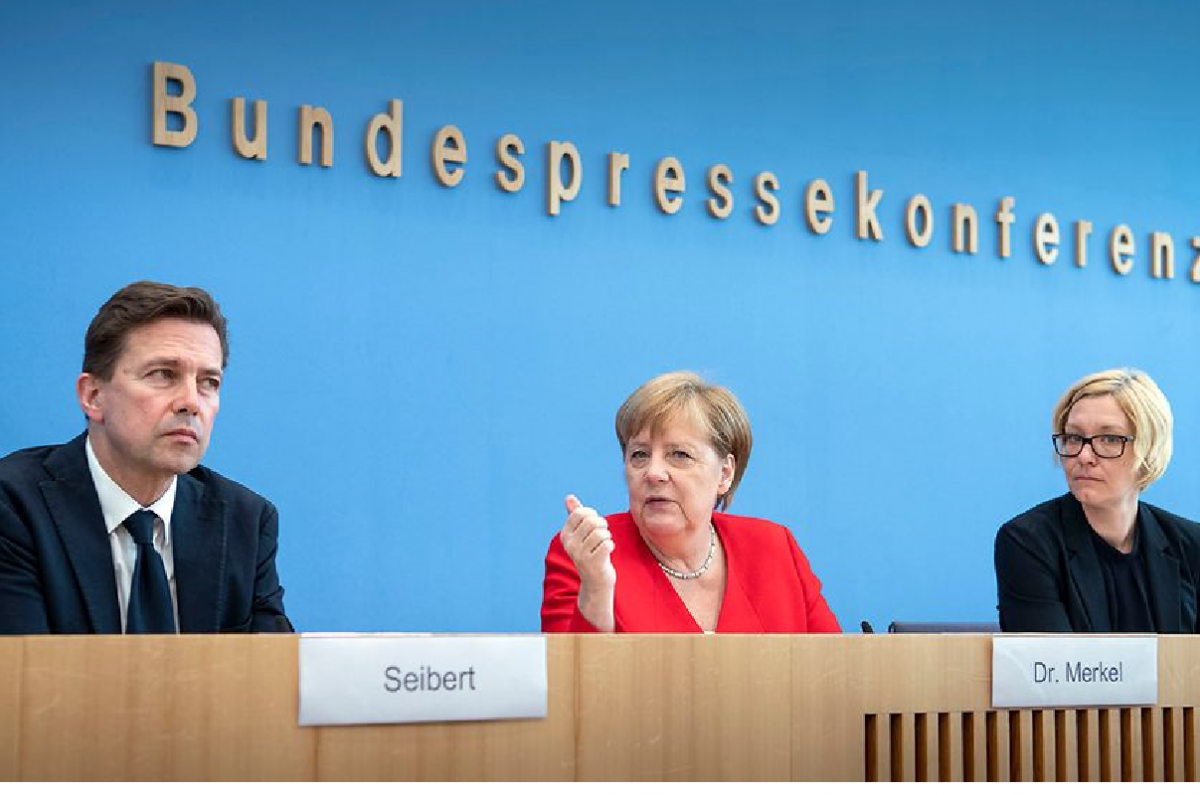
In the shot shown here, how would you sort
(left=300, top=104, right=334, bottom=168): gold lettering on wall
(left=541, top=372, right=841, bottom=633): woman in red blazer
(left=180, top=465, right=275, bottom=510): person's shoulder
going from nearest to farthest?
(left=180, top=465, right=275, bottom=510): person's shoulder
(left=541, top=372, right=841, bottom=633): woman in red blazer
(left=300, top=104, right=334, bottom=168): gold lettering on wall

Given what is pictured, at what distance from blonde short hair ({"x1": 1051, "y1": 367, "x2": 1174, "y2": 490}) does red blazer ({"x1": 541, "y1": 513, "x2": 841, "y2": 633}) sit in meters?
0.69

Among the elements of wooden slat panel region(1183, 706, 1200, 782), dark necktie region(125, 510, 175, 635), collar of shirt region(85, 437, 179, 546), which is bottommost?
wooden slat panel region(1183, 706, 1200, 782)

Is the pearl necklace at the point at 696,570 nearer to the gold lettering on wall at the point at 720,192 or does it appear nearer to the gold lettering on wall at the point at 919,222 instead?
the gold lettering on wall at the point at 720,192

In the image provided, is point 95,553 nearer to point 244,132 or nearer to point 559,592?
point 559,592

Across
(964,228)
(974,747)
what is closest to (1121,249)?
(964,228)

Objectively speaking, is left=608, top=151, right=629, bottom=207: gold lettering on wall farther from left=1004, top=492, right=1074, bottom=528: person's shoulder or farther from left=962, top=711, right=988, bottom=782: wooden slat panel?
left=962, top=711, right=988, bottom=782: wooden slat panel

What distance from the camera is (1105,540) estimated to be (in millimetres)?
2951

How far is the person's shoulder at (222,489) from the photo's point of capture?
239cm

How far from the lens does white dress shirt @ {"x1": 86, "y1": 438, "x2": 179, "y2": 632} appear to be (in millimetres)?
2188

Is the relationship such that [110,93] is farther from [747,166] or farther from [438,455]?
[747,166]

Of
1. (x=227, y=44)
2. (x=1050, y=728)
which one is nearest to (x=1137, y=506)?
(x=1050, y=728)

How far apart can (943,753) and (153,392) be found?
1275 millimetres

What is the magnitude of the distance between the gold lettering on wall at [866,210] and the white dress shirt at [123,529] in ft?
8.43

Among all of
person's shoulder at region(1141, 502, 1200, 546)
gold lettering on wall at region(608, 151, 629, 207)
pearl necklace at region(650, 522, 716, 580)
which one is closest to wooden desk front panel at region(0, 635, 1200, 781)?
pearl necklace at region(650, 522, 716, 580)
